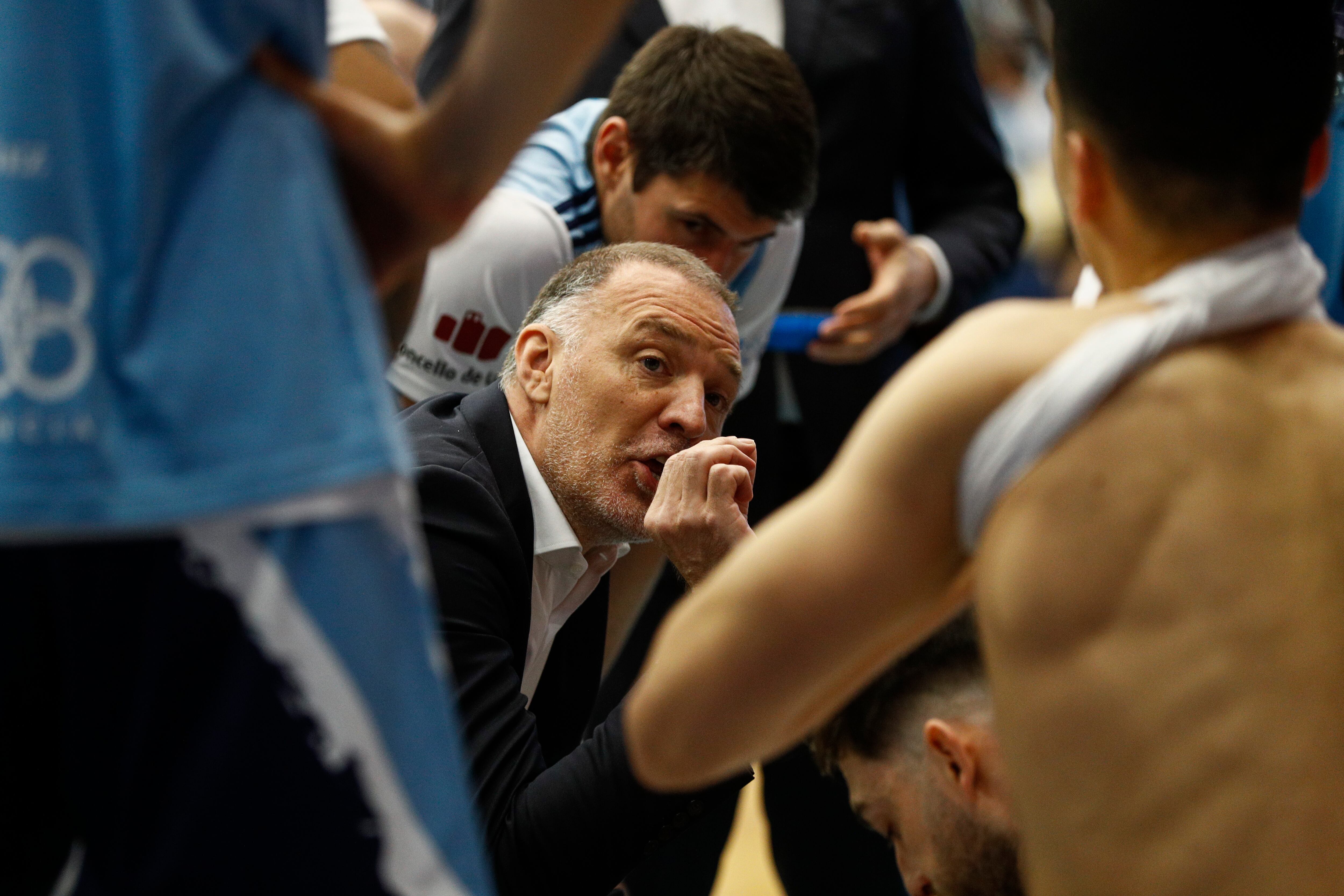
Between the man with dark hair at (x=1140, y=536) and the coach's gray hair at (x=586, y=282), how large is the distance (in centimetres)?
92

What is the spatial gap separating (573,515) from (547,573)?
0.26ft

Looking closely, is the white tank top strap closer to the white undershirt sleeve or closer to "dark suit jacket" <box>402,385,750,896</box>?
"dark suit jacket" <box>402,385,750,896</box>

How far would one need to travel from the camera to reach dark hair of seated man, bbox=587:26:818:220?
2.07 metres

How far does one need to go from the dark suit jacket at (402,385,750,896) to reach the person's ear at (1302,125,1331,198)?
0.77 meters

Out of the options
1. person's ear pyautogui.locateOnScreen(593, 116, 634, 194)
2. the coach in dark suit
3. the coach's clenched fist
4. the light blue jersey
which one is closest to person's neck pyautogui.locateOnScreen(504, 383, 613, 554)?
the coach in dark suit

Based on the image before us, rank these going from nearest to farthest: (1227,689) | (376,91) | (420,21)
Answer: (1227,689)
(376,91)
(420,21)

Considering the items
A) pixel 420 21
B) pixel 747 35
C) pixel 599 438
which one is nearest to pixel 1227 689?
pixel 599 438

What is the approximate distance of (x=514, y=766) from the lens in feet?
4.57

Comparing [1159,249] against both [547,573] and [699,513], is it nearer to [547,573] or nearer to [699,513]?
[699,513]

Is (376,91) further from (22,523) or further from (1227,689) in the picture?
(1227,689)

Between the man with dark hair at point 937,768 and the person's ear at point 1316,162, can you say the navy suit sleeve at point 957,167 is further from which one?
the person's ear at point 1316,162

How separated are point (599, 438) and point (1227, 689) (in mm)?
943

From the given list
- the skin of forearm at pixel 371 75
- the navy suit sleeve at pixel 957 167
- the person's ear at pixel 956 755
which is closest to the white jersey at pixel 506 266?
the navy suit sleeve at pixel 957 167

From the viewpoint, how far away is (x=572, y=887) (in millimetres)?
1344
